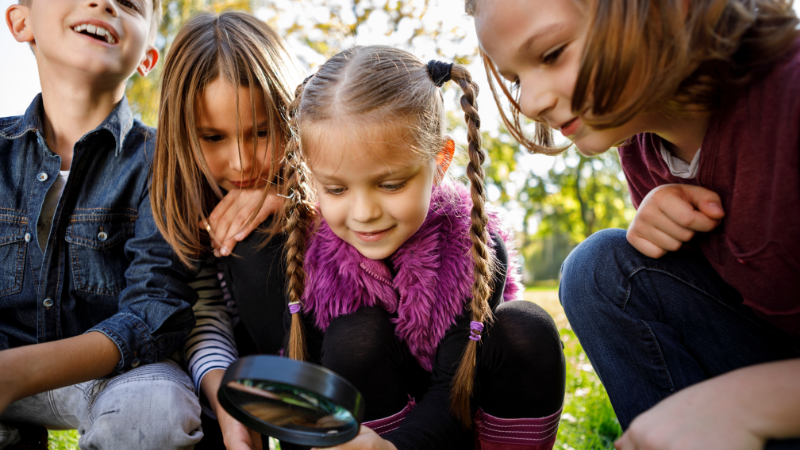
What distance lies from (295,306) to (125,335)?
0.49 m

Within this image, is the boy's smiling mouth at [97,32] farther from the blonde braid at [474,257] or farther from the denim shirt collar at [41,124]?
the blonde braid at [474,257]

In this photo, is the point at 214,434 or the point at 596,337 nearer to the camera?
the point at 596,337

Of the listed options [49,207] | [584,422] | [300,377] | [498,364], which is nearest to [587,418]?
[584,422]

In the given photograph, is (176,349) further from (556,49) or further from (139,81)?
(139,81)

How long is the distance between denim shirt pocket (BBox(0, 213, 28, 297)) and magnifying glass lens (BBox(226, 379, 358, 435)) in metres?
1.19

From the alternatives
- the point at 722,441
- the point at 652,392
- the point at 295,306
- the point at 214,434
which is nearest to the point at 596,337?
the point at 652,392

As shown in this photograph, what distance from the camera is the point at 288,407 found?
3.27ft

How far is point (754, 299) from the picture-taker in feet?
3.69

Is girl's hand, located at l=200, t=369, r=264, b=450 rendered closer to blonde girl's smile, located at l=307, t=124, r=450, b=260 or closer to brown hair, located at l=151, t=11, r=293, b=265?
brown hair, located at l=151, t=11, r=293, b=265

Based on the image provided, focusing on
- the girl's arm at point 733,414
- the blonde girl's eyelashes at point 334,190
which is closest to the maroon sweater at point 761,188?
the girl's arm at point 733,414

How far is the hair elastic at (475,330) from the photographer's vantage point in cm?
140

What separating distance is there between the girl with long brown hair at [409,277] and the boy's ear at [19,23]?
1.16 metres

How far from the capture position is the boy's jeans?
1378 mm

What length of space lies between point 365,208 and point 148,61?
1365mm
